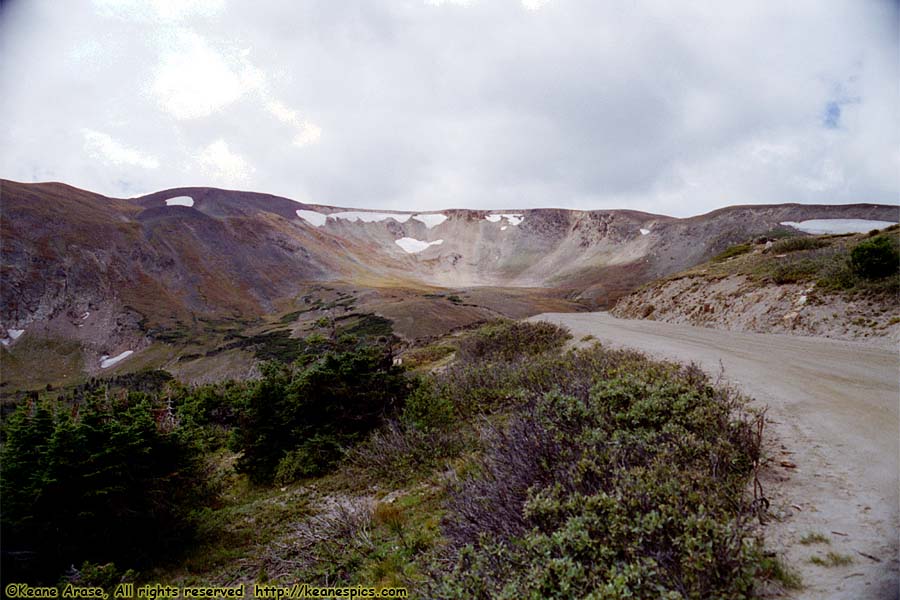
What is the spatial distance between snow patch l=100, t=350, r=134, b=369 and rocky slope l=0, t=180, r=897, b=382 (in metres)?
0.58

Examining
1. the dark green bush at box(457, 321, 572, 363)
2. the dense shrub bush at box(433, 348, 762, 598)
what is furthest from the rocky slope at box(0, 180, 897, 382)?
the dense shrub bush at box(433, 348, 762, 598)

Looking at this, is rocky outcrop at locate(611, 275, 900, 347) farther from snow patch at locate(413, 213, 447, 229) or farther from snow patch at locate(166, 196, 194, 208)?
snow patch at locate(166, 196, 194, 208)

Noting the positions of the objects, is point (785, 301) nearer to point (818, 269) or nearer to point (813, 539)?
point (818, 269)

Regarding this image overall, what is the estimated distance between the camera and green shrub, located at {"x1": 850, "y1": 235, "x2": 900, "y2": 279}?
1230 cm

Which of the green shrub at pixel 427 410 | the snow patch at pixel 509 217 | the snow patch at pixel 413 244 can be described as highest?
the snow patch at pixel 509 217

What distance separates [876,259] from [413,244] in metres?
146

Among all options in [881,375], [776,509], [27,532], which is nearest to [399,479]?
[27,532]

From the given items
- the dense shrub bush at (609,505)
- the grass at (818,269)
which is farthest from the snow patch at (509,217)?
the dense shrub bush at (609,505)

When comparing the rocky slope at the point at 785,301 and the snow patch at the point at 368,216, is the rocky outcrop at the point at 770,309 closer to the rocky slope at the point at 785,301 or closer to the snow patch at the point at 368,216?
the rocky slope at the point at 785,301

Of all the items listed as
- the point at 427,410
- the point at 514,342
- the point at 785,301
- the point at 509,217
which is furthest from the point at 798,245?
the point at 509,217

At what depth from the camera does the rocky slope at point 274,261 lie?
220ft

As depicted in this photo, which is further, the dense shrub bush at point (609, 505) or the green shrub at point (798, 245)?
the green shrub at point (798, 245)

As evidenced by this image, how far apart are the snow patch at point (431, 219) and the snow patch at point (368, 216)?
470 cm

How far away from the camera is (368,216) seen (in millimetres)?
166375
